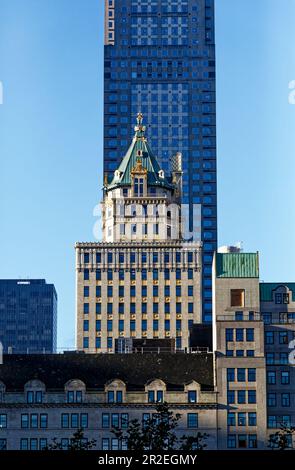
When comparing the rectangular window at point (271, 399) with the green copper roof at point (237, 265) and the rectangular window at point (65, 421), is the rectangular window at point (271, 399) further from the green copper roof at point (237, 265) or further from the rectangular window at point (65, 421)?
the rectangular window at point (65, 421)

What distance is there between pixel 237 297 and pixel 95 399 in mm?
21472

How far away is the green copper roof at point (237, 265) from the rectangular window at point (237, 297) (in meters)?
1.92

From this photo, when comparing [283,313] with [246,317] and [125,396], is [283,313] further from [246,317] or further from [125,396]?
[125,396]

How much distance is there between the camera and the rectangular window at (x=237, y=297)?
151m

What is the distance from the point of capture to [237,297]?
152m

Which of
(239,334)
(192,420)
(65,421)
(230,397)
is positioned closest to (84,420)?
(65,421)

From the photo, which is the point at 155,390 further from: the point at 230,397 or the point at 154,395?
the point at 230,397

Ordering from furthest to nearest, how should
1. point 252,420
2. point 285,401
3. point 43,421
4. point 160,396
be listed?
point 285,401
point 252,420
point 160,396
point 43,421

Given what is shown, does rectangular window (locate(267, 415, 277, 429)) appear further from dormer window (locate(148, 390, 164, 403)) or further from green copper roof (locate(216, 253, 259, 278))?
green copper roof (locate(216, 253, 259, 278))

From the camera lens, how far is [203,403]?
145m

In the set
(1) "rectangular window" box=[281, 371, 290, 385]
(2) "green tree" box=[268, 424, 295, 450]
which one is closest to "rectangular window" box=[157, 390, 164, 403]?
(1) "rectangular window" box=[281, 371, 290, 385]
